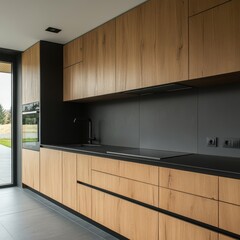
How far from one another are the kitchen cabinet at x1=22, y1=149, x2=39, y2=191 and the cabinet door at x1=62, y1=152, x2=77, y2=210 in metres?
0.84

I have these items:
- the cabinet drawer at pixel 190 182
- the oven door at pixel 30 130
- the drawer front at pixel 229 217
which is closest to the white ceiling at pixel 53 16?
the oven door at pixel 30 130

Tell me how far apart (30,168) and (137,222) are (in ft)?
8.12

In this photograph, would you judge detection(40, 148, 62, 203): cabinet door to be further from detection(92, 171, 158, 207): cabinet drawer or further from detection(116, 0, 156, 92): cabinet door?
detection(116, 0, 156, 92): cabinet door

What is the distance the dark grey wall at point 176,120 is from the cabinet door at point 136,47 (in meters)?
0.42

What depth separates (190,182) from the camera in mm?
1749

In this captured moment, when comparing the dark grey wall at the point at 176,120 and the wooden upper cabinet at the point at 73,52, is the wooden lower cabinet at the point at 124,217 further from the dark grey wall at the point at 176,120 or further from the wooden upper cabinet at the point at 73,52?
the wooden upper cabinet at the point at 73,52

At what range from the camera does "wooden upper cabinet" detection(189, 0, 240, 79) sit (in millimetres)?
1841

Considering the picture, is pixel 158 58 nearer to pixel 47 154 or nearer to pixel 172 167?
pixel 172 167

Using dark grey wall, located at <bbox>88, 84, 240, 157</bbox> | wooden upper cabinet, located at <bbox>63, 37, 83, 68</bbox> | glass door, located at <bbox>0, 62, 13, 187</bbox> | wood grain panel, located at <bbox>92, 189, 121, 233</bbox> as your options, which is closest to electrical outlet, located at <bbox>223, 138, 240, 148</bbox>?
dark grey wall, located at <bbox>88, 84, 240, 157</bbox>

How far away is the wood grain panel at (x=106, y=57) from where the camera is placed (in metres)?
2.96

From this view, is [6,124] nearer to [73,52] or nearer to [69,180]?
[73,52]

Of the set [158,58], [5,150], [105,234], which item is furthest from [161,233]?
[5,150]

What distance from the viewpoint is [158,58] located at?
7.89 ft

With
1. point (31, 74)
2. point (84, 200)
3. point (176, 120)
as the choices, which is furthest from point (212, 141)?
point (31, 74)
